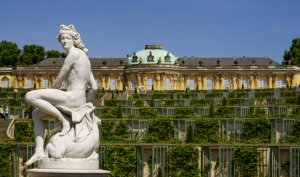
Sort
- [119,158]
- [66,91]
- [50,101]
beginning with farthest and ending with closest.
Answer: [119,158] → [66,91] → [50,101]

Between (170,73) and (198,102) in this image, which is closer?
(198,102)

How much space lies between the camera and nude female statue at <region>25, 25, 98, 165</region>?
37.9 feet

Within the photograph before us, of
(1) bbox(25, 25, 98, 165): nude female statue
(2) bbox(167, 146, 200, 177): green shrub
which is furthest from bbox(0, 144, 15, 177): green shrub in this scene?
(1) bbox(25, 25, 98, 165): nude female statue

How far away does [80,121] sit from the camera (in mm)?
11641

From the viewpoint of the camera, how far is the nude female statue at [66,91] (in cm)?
1155

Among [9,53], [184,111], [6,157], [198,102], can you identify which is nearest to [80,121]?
[6,157]

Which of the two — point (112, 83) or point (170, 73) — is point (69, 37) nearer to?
point (170, 73)

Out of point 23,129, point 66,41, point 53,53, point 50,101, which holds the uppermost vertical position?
point 53,53

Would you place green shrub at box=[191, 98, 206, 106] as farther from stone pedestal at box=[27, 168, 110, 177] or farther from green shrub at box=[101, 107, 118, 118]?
stone pedestal at box=[27, 168, 110, 177]

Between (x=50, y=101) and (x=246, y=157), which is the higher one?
(x=50, y=101)

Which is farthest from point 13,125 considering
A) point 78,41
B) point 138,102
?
point 78,41

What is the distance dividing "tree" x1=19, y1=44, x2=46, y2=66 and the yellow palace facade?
3534 mm

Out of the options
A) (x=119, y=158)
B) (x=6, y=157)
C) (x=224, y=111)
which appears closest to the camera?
(x=6, y=157)

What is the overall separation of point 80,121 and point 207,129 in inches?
676
